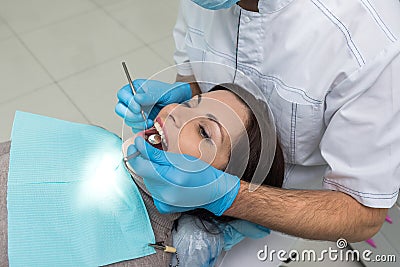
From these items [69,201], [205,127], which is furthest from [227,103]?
[69,201]

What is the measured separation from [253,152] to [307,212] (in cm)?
19

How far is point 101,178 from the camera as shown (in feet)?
4.16

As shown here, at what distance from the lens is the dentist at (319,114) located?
1052 mm

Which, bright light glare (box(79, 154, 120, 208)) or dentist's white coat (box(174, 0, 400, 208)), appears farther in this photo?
bright light glare (box(79, 154, 120, 208))

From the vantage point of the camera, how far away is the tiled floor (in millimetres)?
2326

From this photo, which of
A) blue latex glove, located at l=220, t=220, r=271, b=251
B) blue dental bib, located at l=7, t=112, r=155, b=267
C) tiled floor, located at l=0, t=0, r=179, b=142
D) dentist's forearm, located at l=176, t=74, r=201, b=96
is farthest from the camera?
tiled floor, located at l=0, t=0, r=179, b=142

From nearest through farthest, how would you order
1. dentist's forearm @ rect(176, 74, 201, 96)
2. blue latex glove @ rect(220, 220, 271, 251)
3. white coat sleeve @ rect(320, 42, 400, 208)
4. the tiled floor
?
1. white coat sleeve @ rect(320, 42, 400, 208)
2. blue latex glove @ rect(220, 220, 271, 251)
3. dentist's forearm @ rect(176, 74, 201, 96)
4. the tiled floor

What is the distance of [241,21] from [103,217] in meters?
0.54

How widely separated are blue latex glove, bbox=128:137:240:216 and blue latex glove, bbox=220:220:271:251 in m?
0.15

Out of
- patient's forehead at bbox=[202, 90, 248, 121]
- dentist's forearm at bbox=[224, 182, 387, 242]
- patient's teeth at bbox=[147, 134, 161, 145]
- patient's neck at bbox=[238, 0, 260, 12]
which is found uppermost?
patient's neck at bbox=[238, 0, 260, 12]

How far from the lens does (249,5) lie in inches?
45.0

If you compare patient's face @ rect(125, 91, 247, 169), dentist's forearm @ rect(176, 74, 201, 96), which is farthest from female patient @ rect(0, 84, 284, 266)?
dentist's forearm @ rect(176, 74, 201, 96)

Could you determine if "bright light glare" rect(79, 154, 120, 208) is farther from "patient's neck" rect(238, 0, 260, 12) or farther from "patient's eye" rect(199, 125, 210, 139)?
"patient's neck" rect(238, 0, 260, 12)

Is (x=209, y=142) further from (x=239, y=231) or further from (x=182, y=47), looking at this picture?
(x=182, y=47)
